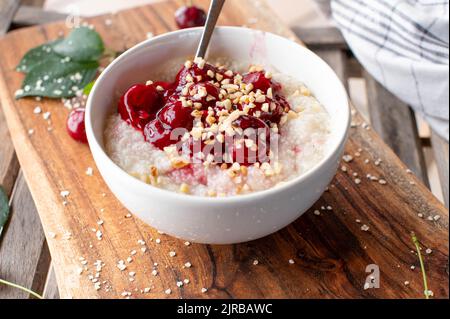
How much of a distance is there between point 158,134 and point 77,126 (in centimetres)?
37

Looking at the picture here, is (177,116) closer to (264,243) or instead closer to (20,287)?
(264,243)

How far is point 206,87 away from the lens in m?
1.24

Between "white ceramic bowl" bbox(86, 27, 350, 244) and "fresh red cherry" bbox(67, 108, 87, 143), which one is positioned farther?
"fresh red cherry" bbox(67, 108, 87, 143)

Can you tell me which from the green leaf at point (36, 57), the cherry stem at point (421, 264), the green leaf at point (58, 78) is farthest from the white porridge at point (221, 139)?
the green leaf at point (36, 57)

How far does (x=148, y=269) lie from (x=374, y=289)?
436mm

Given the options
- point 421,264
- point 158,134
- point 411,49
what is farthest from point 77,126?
point 411,49

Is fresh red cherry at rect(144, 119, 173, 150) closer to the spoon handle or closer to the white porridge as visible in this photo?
the white porridge

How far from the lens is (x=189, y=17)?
180 centimetres

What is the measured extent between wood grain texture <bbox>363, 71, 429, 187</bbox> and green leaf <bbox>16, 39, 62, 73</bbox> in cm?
91

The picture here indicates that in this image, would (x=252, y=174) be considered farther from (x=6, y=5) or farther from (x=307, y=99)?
(x=6, y=5)

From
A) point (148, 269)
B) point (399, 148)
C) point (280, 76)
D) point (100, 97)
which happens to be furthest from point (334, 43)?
point (148, 269)

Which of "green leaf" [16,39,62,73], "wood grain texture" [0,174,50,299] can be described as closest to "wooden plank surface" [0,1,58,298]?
"wood grain texture" [0,174,50,299]

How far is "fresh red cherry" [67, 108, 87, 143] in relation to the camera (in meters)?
1.46

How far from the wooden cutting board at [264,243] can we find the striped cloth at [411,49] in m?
0.30
